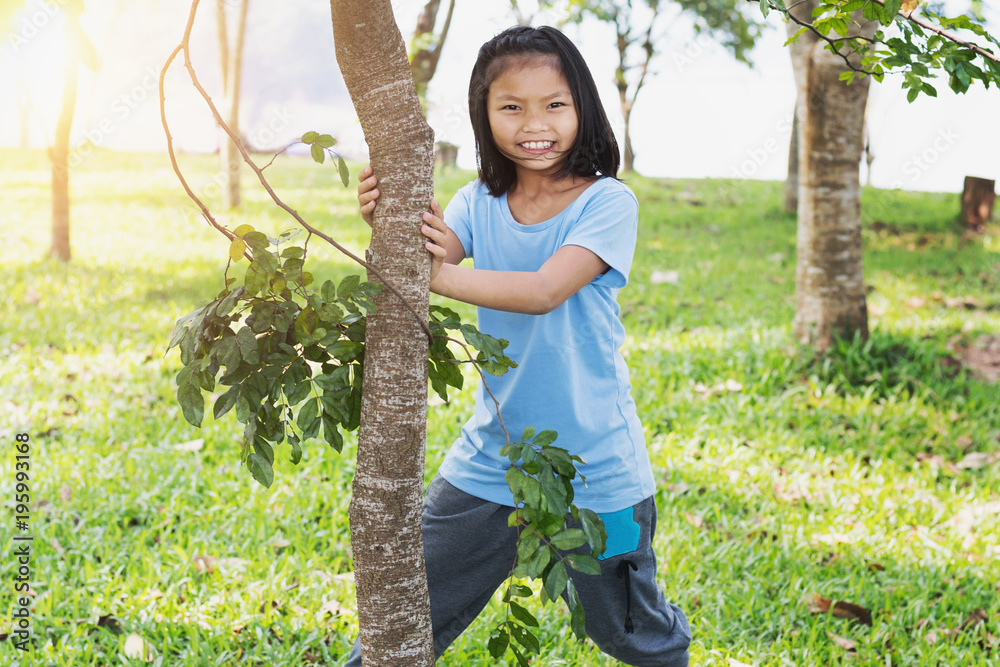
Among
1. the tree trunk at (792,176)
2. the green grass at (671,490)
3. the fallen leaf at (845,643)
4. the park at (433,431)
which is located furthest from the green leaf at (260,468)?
the tree trunk at (792,176)

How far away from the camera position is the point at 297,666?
2.17 meters

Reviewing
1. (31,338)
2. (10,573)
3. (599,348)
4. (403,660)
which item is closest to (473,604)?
(403,660)

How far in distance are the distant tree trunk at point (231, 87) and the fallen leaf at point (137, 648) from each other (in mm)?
7317

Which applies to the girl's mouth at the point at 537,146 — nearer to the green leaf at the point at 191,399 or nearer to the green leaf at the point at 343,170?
the green leaf at the point at 343,170

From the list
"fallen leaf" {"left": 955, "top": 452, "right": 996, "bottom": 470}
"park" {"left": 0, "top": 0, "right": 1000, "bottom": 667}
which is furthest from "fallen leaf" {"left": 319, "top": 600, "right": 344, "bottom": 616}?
"fallen leaf" {"left": 955, "top": 452, "right": 996, "bottom": 470}

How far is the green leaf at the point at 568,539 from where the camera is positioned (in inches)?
50.2

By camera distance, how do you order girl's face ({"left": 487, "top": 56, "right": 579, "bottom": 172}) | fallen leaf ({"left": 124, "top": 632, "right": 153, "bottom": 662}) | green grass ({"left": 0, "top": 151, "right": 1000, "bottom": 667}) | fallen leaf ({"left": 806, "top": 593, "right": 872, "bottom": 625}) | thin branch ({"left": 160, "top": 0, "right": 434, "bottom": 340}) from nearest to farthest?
thin branch ({"left": 160, "top": 0, "right": 434, "bottom": 340}) < girl's face ({"left": 487, "top": 56, "right": 579, "bottom": 172}) < fallen leaf ({"left": 124, "top": 632, "right": 153, "bottom": 662}) < green grass ({"left": 0, "top": 151, "right": 1000, "bottom": 667}) < fallen leaf ({"left": 806, "top": 593, "right": 872, "bottom": 625})

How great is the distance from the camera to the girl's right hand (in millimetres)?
1334

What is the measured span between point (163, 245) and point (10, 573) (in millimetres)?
5518

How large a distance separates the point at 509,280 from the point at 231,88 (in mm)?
8546

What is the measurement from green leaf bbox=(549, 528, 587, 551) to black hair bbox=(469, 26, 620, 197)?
788 millimetres

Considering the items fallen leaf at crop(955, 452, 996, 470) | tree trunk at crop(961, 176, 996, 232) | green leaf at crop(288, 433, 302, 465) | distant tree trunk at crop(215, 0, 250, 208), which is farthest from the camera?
distant tree trunk at crop(215, 0, 250, 208)

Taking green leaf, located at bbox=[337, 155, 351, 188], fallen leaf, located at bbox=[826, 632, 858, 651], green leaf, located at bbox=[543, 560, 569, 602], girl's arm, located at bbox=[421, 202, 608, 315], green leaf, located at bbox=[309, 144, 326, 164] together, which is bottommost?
fallen leaf, located at bbox=[826, 632, 858, 651]

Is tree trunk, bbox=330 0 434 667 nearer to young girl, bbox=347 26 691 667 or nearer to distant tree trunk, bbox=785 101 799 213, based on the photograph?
young girl, bbox=347 26 691 667
